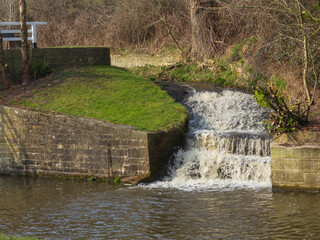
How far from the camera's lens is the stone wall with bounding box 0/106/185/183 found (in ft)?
46.9

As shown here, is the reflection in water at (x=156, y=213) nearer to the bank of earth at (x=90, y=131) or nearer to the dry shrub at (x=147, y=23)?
the bank of earth at (x=90, y=131)

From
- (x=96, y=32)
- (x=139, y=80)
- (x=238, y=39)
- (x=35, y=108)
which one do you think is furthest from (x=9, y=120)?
(x=96, y=32)

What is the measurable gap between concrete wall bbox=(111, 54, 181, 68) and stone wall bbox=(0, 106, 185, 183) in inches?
469

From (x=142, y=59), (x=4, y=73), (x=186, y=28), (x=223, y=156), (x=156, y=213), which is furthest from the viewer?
(x=142, y=59)

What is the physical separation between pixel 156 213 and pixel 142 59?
17668 mm

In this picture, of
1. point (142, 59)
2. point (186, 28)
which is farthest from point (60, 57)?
point (186, 28)

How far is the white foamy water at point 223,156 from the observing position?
45.1 ft

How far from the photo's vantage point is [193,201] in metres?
12.0

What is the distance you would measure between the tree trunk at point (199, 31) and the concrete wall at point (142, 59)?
1199 mm

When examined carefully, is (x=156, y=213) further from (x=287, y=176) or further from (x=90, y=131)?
(x=90, y=131)

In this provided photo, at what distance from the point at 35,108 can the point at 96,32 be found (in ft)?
50.8

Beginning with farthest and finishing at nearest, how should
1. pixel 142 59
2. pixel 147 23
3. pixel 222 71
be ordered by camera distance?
pixel 147 23, pixel 142 59, pixel 222 71

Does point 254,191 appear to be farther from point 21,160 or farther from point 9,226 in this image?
point 21,160

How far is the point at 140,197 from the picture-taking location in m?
12.6
